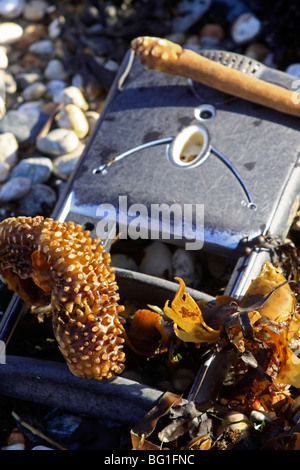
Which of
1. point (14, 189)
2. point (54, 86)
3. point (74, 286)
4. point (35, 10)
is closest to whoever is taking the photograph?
point (74, 286)

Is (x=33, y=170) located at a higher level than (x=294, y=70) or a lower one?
lower

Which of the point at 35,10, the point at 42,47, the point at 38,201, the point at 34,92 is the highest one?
the point at 35,10

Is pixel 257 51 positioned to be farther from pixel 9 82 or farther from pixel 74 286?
pixel 74 286

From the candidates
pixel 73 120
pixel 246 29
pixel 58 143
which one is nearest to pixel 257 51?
pixel 246 29

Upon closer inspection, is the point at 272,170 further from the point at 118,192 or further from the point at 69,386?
the point at 69,386

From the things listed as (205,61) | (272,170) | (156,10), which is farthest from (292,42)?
(272,170)

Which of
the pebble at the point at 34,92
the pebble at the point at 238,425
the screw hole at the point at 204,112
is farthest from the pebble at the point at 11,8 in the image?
the pebble at the point at 238,425

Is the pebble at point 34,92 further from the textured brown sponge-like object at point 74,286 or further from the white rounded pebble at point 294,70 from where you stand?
the textured brown sponge-like object at point 74,286
